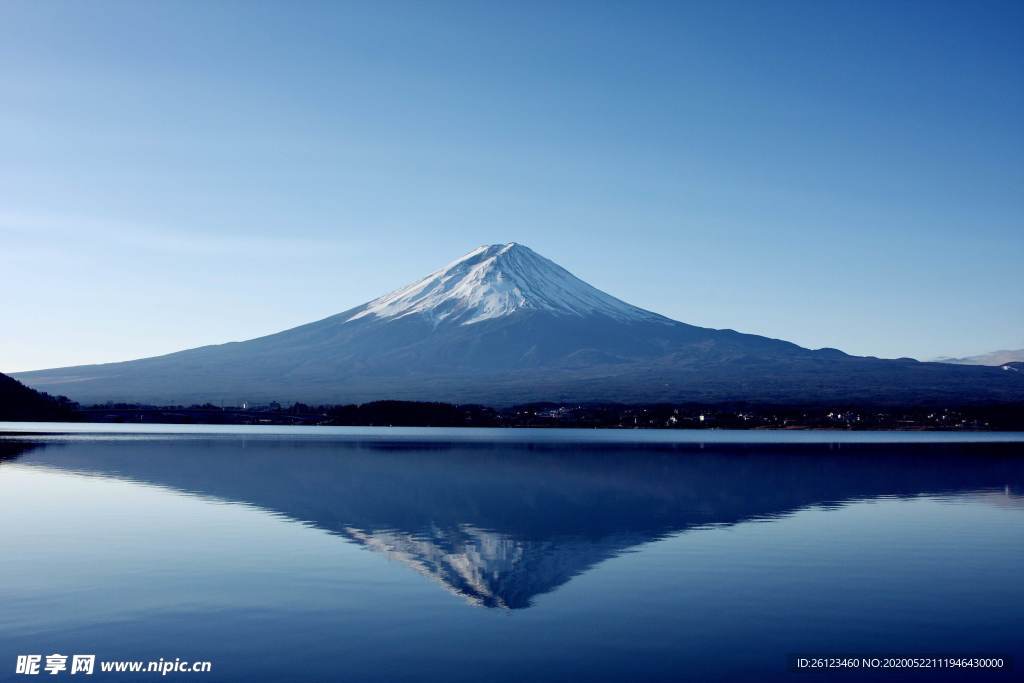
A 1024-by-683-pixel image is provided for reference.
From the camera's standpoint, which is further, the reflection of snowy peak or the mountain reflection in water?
the mountain reflection in water

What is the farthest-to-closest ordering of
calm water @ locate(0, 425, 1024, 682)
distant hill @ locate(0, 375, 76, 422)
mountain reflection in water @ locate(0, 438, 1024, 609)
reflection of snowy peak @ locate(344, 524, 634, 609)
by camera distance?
distant hill @ locate(0, 375, 76, 422) < mountain reflection in water @ locate(0, 438, 1024, 609) < reflection of snowy peak @ locate(344, 524, 634, 609) < calm water @ locate(0, 425, 1024, 682)

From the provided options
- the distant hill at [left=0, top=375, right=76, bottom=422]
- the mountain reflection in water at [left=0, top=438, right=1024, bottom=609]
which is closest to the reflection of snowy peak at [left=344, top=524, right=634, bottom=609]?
the mountain reflection in water at [left=0, top=438, right=1024, bottom=609]

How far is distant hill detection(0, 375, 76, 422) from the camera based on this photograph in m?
147

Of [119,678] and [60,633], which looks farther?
[60,633]

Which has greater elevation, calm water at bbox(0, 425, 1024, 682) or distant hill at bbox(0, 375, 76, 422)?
distant hill at bbox(0, 375, 76, 422)

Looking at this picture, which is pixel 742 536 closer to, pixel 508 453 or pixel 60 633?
pixel 60 633

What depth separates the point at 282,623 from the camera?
53.1 ft

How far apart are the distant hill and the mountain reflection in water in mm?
79829

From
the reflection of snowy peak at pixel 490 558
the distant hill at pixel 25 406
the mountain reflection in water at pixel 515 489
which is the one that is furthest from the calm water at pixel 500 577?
the distant hill at pixel 25 406

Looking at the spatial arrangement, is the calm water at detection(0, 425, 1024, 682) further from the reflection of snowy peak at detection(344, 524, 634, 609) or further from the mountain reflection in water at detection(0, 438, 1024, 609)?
the mountain reflection in water at detection(0, 438, 1024, 609)

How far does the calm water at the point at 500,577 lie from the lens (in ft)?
47.9

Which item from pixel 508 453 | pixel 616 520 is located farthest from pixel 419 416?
pixel 616 520

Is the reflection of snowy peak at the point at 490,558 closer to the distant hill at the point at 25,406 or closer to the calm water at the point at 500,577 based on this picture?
the calm water at the point at 500,577

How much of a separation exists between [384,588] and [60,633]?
5.87 meters
